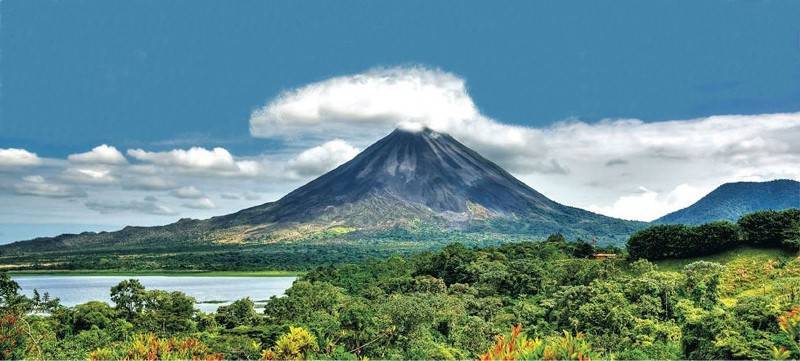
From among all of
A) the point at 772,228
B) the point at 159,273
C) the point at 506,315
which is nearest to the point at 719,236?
the point at 772,228

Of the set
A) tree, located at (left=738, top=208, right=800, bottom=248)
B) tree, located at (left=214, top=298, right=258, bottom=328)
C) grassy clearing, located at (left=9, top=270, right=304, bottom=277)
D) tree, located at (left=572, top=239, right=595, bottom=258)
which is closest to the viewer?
tree, located at (left=214, top=298, right=258, bottom=328)

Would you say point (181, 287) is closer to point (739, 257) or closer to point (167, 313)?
point (167, 313)

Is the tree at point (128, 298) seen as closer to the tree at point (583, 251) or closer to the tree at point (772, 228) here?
the tree at point (772, 228)

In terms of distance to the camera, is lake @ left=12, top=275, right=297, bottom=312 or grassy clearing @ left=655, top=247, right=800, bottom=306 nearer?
grassy clearing @ left=655, top=247, right=800, bottom=306

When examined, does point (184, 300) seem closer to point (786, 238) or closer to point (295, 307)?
point (295, 307)

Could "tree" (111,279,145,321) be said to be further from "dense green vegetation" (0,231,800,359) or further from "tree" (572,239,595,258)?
"tree" (572,239,595,258)

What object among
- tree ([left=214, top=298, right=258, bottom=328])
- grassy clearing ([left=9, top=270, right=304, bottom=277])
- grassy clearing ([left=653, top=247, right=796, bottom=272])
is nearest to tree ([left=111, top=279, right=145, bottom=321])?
tree ([left=214, top=298, right=258, bottom=328])
